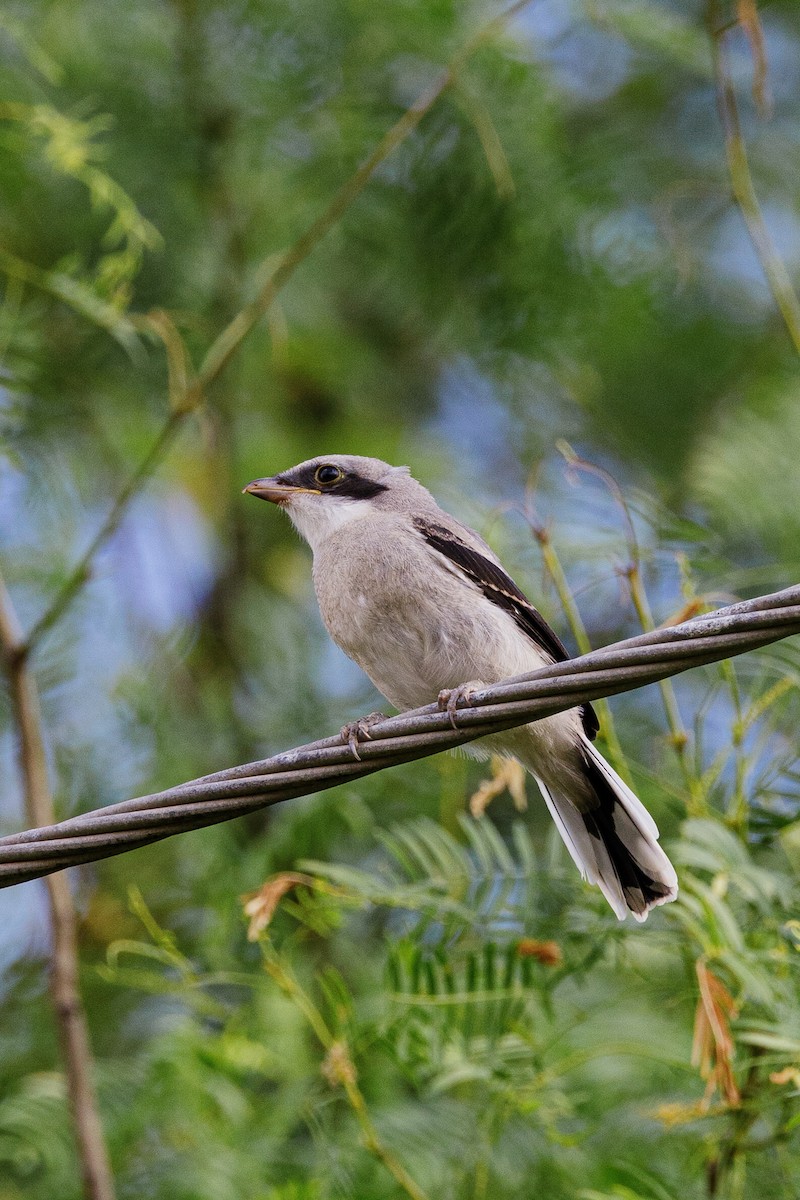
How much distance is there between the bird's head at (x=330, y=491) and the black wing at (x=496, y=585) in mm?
299

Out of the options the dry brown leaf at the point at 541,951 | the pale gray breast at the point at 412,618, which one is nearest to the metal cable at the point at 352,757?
the pale gray breast at the point at 412,618

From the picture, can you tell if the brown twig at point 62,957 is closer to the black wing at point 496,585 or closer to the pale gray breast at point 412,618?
the pale gray breast at point 412,618

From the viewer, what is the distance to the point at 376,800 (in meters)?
6.59

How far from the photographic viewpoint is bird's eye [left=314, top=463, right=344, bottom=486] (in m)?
4.90

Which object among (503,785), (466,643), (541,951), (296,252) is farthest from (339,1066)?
(296,252)

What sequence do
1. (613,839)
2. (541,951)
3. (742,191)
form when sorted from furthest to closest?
(742,191), (613,839), (541,951)

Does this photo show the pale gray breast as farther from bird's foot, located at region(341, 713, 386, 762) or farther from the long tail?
bird's foot, located at region(341, 713, 386, 762)

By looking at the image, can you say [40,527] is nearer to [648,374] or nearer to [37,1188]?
[37,1188]

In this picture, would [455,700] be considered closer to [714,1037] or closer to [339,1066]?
[714,1037]

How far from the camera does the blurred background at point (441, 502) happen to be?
4391mm

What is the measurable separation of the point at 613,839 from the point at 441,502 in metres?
1.77

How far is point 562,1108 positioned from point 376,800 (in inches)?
92.0

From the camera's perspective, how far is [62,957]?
190 inches

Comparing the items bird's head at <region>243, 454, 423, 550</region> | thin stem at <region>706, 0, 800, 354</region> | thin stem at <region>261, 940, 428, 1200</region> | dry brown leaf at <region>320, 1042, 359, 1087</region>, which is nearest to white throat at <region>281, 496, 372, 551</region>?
bird's head at <region>243, 454, 423, 550</region>
